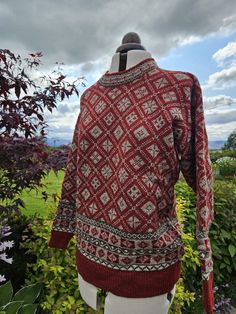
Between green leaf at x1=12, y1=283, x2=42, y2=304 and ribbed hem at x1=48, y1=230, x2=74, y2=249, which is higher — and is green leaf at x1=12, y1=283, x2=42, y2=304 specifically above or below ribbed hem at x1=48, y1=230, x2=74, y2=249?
below

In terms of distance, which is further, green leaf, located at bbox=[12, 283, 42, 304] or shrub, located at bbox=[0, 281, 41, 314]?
green leaf, located at bbox=[12, 283, 42, 304]

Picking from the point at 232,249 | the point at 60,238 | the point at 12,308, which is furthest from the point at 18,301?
the point at 232,249

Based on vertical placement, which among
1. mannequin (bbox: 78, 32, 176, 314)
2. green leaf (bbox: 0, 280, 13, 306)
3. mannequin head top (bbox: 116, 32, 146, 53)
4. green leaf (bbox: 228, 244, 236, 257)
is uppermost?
mannequin head top (bbox: 116, 32, 146, 53)

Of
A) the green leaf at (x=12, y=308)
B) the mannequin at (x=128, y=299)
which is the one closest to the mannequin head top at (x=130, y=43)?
the mannequin at (x=128, y=299)

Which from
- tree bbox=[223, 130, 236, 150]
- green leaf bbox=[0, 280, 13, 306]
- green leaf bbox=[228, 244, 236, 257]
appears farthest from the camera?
tree bbox=[223, 130, 236, 150]

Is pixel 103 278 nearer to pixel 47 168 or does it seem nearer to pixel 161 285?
pixel 161 285

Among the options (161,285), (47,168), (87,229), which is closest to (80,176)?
(87,229)

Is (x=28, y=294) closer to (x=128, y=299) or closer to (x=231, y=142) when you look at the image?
(x=128, y=299)

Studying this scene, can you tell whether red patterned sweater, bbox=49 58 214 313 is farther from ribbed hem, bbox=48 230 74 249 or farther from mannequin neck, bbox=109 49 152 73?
ribbed hem, bbox=48 230 74 249

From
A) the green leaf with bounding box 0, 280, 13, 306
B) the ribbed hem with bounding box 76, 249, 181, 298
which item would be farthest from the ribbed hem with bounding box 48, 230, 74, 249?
the green leaf with bounding box 0, 280, 13, 306

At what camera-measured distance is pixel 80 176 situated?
1.38 meters

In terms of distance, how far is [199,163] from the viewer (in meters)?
1.23

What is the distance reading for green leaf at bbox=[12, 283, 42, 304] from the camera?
6.98 ft

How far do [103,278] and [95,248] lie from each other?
11 centimetres
